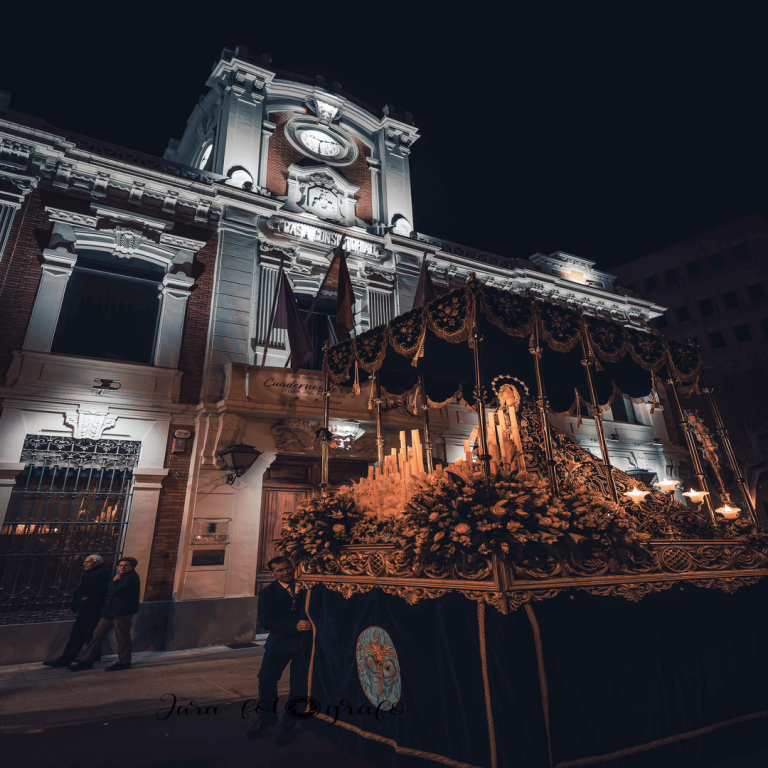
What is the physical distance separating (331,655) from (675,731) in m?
2.70

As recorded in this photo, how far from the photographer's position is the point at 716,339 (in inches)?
1227

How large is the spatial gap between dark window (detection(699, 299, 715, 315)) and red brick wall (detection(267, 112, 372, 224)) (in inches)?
1105

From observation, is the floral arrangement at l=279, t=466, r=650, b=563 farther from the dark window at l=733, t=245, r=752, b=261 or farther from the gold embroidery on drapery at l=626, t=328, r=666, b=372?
the dark window at l=733, t=245, r=752, b=261

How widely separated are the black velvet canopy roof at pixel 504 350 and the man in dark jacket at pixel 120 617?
431 centimetres

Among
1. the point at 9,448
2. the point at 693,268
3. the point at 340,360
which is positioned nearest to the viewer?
the point at 340,360

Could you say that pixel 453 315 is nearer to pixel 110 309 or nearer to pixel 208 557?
pixel 208 557

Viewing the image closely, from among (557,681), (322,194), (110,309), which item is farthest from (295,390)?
(557,681)

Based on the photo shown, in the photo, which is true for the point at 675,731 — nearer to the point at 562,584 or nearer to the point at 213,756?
the point at 562,584

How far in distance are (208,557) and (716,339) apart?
112 ft

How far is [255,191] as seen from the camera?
1208 centimetres

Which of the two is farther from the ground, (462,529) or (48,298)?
(48,298)

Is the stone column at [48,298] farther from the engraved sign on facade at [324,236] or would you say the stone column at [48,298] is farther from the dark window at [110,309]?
the engraved sign on facade at [324,236]

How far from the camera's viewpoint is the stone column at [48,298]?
352 inches

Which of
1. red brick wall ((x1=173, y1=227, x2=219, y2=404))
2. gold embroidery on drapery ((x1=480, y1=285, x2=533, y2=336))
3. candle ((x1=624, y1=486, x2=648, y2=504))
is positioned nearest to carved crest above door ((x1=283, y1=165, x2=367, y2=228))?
red brick wall ((x1=173, y1=227, x2=219, y2=404))
